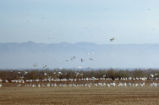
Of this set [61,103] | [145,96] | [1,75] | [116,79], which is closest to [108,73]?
[116,79]

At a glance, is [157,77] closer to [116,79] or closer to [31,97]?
[116,79]

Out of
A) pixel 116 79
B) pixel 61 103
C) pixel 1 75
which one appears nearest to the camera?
pixel 61 103

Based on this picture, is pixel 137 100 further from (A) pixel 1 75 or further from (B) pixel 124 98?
(A) pixel 1 75

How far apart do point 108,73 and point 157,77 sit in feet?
28.4

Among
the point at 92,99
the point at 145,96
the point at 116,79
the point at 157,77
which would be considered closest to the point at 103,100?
the point at 92,99

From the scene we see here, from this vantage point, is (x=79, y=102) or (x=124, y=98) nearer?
(x=79, y=102)

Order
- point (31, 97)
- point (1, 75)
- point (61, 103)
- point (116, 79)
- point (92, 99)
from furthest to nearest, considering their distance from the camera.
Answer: point (1, 75), point (116, 79), point (31, 97), point (92, 99), point (61, 103)

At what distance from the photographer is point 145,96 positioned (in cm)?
4941

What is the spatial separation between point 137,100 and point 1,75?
2144 inches

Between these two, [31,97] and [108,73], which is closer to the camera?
[31,97]

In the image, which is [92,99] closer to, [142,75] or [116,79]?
[116,79]

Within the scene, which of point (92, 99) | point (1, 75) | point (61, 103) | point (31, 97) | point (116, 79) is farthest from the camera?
point (1, 75)

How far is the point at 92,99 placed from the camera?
46906 millimetres

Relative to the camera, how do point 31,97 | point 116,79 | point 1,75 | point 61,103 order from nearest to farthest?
1. point 61,103
2. point 31,97
3. point 116,79
4. point 1,75
